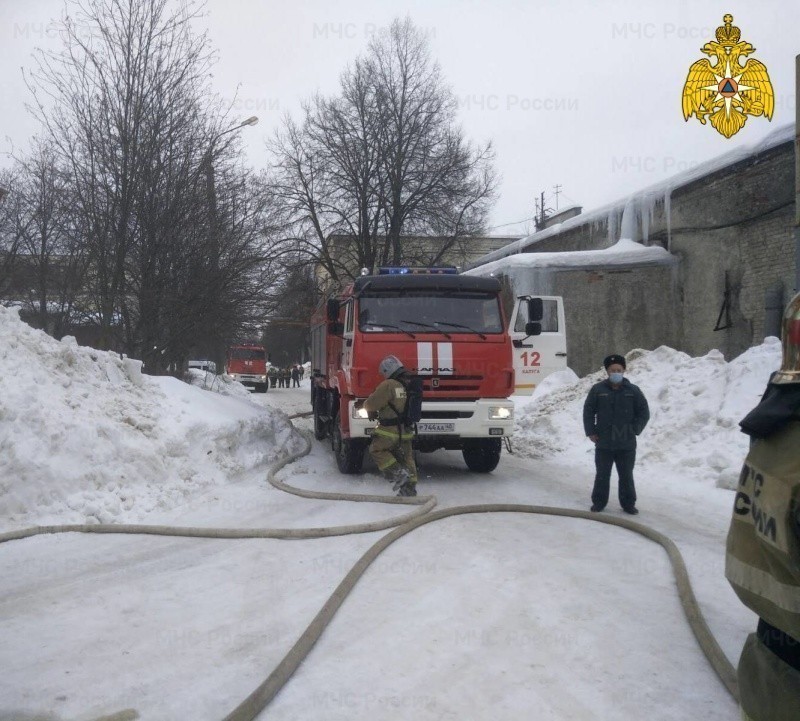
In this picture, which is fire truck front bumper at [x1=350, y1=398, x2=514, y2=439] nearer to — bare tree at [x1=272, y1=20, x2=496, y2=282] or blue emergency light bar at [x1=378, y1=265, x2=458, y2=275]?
blue emergency light bar at [x1=378, y1=265, x2=458, y2=275]

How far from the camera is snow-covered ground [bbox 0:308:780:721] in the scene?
371 cm

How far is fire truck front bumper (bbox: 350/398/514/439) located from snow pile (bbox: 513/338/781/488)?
2821 millimetres

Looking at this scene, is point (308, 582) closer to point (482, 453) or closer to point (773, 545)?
point (773, 545)

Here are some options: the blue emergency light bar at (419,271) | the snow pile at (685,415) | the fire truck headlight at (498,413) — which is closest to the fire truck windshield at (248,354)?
the snow pile at (685,415)

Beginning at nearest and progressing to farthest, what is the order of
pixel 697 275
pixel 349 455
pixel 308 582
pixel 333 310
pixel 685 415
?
pixel 308 582 < pixel 349 455 < pixel 333 310 < pixel 685 415 < pixel 697 275

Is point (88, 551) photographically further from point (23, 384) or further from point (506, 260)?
point (506, 260)

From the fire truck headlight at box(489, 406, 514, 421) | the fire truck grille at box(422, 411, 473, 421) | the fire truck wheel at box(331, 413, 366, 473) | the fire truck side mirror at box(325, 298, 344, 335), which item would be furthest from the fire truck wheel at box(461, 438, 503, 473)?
the fire truck side mirror at box(325, 298, 344, 335)

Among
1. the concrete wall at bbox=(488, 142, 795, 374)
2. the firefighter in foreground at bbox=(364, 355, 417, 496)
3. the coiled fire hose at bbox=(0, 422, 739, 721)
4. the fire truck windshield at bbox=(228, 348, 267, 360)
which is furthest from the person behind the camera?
the fire truck windshield at bbox=(228, 348, 267, 360)

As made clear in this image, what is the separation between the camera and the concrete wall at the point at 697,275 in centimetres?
1741

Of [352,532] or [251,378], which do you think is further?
[251,378]

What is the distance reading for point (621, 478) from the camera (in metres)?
8.04

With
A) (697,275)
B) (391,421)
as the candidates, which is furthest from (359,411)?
(697,275)

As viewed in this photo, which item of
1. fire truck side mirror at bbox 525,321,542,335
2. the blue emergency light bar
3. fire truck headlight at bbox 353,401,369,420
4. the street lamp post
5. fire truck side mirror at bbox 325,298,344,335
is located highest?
the street lamp post

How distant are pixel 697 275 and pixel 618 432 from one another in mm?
13856
